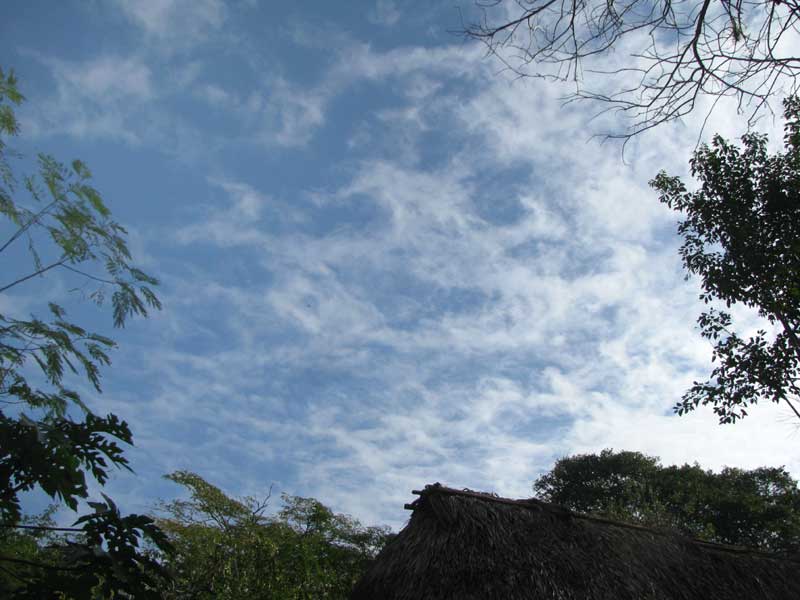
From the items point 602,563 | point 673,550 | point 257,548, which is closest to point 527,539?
point 602,563

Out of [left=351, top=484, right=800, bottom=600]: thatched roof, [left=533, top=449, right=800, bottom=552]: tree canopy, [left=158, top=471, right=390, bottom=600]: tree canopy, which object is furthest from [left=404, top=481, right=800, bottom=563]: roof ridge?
[left=533, top=449, right=800, bottom=552]: tree canopy

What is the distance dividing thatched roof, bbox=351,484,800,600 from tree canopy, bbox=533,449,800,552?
25.2 feet

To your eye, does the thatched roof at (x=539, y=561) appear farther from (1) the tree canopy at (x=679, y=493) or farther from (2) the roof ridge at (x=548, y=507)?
(1) the tree canopy at (x=679, y=493)

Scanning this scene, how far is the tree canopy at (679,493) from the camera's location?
1461 centimetres

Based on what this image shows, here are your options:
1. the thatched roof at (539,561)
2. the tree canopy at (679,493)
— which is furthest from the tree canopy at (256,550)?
the tree canopy at (679,493)

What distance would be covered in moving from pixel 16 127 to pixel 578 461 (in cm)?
1942

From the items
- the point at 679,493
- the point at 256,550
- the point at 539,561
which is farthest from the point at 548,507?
the point at 679,493

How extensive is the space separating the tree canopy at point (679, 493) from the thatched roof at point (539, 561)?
7.70 m

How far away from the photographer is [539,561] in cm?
495

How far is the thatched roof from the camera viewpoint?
15.6 feet

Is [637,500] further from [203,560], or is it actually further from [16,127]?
[16,127]

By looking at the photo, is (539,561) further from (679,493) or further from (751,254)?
(679,493)

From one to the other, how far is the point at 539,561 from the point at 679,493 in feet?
43.8

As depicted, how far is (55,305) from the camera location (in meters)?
4.91
